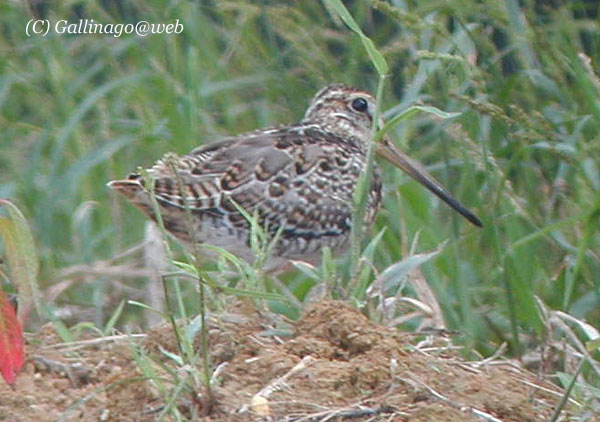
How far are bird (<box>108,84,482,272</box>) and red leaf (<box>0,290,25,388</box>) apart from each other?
7.58ft

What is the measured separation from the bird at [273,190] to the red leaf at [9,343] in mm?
2310

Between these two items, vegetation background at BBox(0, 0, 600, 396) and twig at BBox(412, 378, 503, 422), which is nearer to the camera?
twig at BBox(412, 378, 503, 422)

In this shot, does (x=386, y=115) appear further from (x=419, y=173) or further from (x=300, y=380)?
(x=300, y=380)

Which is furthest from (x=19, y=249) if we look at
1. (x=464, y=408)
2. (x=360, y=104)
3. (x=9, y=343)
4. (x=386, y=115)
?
(x=360, y=104)

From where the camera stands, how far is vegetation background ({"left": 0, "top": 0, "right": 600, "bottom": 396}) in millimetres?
4676

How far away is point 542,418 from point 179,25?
3.61m

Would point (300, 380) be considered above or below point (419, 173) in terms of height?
above

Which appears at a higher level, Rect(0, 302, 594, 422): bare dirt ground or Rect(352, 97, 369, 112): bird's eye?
Result: Rect(352, 97, 369, 112): bird's eye

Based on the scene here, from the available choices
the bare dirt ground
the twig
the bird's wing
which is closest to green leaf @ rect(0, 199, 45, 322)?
the bare dirt ground

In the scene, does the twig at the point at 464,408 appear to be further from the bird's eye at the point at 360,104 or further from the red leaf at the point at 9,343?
the bird's eye at the point at 360,104

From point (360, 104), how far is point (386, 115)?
0.95m

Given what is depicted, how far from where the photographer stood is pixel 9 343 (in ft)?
10.2

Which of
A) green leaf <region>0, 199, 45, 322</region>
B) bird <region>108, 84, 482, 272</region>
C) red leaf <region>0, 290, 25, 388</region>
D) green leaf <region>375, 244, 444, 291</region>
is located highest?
green leaf <region>0, 199, 45, 322</region>

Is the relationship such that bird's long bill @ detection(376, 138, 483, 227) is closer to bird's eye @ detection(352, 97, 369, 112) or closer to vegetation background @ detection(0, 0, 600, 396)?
vegetation background @ detection(0, 0, 600, 396)
